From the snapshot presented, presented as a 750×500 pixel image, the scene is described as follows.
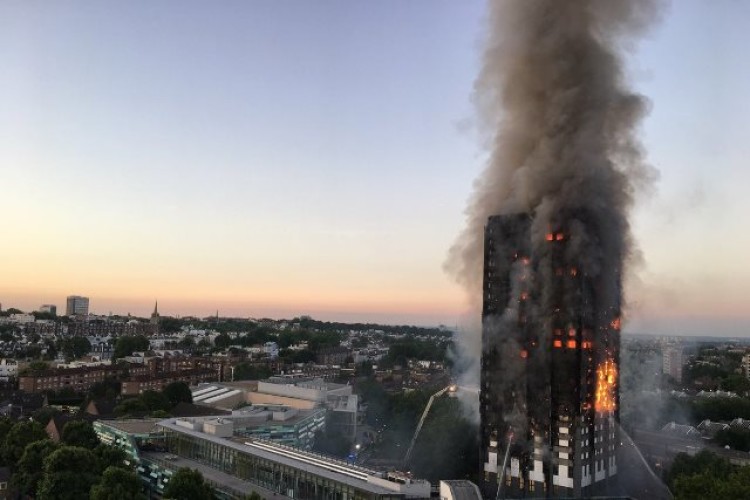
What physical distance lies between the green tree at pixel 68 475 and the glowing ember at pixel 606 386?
108ft

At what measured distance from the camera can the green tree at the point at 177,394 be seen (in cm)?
8206

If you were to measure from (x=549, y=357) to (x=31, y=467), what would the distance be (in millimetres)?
35863

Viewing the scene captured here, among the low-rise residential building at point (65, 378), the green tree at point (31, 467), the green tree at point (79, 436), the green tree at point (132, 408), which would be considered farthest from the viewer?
the low-rise residential building at point (65, 378)

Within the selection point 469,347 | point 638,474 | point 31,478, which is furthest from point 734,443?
point 31,478

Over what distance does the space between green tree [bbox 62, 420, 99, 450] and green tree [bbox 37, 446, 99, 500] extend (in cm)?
826

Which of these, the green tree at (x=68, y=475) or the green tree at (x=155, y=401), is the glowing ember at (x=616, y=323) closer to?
the green tree at (x=68, y=475)

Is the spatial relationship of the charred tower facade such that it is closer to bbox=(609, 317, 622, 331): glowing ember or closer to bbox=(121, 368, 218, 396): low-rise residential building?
bbox=(609, 317, 622, 331): glowing ember

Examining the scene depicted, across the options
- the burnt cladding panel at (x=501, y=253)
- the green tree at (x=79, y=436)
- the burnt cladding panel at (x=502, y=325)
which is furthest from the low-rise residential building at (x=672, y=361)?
the green tree at (x=79, y=436)

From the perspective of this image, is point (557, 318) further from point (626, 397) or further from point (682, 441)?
point (626, 397)

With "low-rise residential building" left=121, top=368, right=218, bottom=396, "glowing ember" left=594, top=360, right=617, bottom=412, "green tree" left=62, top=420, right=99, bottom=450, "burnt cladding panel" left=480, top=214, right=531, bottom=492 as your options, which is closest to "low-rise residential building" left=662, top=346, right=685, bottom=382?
"low-rise residential building" left=121, top=368, right=218, bottom=396

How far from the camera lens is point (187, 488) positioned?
130 feet

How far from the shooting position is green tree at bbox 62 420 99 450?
175 feet

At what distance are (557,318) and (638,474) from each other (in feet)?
48.4

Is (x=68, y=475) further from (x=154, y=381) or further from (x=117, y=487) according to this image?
(x=154, y=381)
